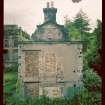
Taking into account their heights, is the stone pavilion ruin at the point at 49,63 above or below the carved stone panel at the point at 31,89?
above

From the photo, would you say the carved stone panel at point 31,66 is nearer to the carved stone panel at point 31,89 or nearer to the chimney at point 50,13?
the carved stone panel at point 31,89

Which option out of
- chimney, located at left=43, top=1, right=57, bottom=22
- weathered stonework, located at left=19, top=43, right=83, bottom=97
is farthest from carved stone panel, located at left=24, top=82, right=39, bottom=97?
chimney, located at left=43, top=1, right=57, bottom=22

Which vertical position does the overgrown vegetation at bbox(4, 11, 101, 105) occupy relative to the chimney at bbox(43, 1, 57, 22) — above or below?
below

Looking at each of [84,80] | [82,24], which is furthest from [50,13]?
[84,80]

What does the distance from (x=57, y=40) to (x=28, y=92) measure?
32 centimetres

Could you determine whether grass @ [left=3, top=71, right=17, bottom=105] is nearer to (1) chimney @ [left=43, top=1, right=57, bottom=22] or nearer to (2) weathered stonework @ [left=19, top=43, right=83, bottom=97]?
(2) weathered stonework @ [left=19, top=43, right=83, bottom=97]

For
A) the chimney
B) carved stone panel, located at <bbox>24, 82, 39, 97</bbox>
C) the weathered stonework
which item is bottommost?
carved stone panel, located at <bbox>24, 82, 39, 97</bbox>

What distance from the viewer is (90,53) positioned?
126cm

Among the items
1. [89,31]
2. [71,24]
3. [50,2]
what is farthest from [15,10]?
[89,31]

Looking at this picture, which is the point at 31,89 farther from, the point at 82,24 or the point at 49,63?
the point at 82,24

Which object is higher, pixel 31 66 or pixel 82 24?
pixel 82 24

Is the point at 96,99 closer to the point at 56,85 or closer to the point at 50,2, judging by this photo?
the point at 56,85

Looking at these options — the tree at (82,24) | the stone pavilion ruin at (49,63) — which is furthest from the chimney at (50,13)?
the tree at (82,24)

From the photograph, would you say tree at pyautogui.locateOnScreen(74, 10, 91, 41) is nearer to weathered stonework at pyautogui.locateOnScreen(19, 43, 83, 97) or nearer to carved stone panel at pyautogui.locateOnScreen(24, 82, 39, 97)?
weathered stonework at pyautogui.locateOnScreen(19, 43, 83, 97)
